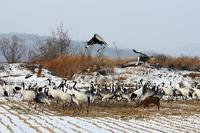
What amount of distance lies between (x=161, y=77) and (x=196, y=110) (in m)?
13.7

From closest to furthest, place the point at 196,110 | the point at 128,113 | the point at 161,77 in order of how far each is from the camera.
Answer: the point at 128,113
the point at 196,110
the point at 161,77

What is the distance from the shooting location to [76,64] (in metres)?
34.5

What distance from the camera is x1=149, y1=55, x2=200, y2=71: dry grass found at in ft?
112

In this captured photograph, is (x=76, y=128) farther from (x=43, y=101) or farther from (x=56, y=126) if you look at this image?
(x=43, y=101)

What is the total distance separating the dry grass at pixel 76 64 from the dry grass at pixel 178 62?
114 inches

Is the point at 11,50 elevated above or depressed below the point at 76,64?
above

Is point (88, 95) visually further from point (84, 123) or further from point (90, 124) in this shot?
point (90, 124)

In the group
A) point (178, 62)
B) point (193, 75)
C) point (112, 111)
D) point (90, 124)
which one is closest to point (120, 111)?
point (112, 111)

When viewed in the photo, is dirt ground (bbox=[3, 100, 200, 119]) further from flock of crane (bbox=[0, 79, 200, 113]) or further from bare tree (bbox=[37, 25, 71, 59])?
bare tree (bbox=[37, 25, 71, 59])

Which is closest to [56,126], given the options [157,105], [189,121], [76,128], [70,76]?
[76,128]

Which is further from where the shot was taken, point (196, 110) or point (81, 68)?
point (81, 68)

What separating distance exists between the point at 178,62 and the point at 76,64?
7671 mm

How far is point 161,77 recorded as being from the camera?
30.9m

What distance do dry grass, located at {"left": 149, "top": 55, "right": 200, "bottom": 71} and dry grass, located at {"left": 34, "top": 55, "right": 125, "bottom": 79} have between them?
2.90 metres
